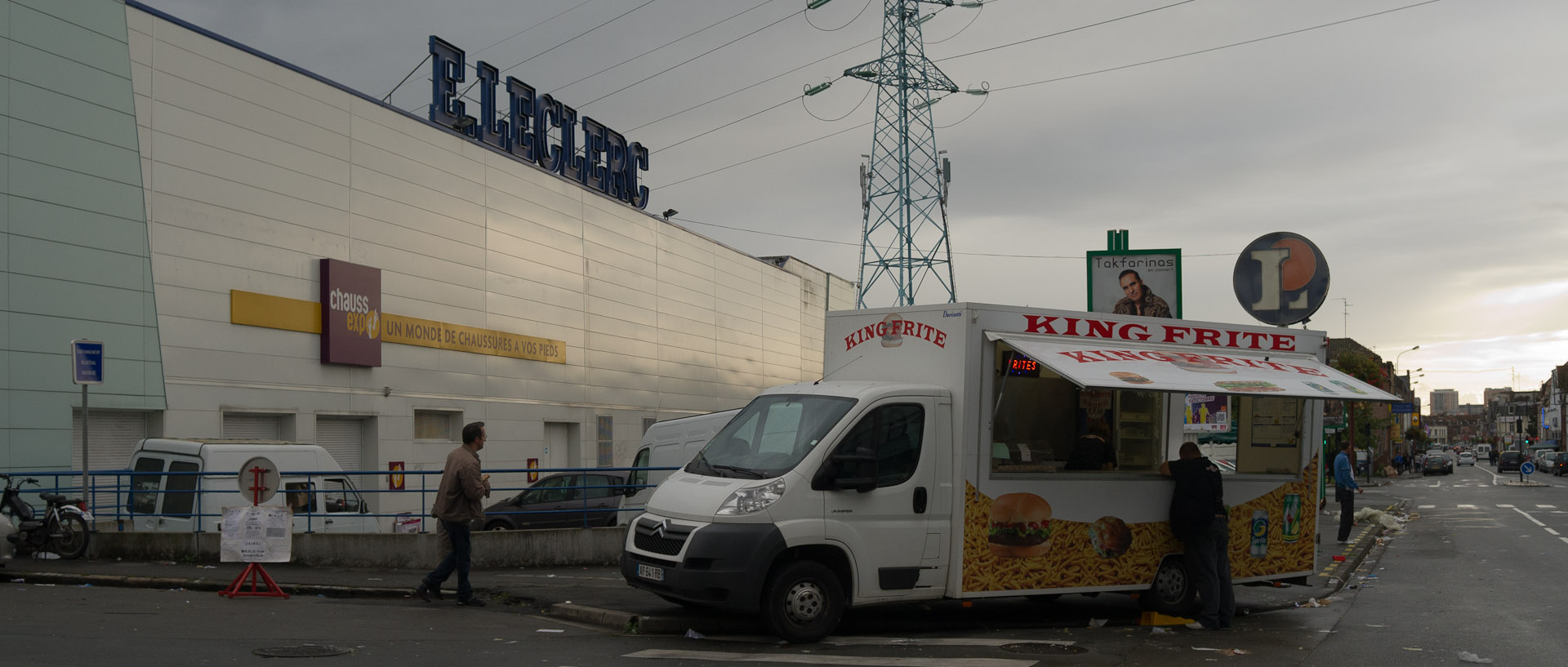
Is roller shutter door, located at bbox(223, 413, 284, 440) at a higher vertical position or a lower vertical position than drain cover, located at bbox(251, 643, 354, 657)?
higher

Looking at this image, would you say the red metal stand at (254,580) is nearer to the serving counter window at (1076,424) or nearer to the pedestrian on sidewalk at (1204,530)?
the serving counter window at (1076,424)

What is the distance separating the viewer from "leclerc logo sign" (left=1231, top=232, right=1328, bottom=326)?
1499 cm

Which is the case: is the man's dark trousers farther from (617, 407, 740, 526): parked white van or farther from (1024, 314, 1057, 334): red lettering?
(617, 407, 740, 526): parked white van

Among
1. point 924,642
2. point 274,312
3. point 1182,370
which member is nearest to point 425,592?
point 924,642

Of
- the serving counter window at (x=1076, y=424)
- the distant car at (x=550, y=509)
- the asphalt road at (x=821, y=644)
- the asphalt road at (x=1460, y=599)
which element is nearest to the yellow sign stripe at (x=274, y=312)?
the distant car at (x=550, y=509)

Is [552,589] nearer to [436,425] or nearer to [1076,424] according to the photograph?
[1076,424]

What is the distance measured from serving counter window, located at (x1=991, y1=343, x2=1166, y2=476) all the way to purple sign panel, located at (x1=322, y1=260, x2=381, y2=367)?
1847 cm

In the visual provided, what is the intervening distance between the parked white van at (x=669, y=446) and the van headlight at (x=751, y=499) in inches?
348

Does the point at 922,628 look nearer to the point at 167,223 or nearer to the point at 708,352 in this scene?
the point at 167,223

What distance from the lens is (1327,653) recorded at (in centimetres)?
952

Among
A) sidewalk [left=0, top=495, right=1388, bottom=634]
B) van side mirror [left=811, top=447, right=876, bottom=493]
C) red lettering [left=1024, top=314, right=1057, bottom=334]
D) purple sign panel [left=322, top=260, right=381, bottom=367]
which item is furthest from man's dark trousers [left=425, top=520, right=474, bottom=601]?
purple sign panel [left=322, top=260, right=381, bottom=367]

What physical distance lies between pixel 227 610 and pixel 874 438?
6.33 metres

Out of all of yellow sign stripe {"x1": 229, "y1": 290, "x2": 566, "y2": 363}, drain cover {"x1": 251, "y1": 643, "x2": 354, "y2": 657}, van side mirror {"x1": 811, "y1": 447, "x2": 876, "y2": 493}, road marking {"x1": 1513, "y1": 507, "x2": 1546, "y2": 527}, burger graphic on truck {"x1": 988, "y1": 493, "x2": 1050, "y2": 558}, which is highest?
yellow sign stripe {"x1": 229, "y1": 290, "x2": 566, "y2": 363}

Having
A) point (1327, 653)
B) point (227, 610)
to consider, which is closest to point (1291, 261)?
point (1327, 653)
